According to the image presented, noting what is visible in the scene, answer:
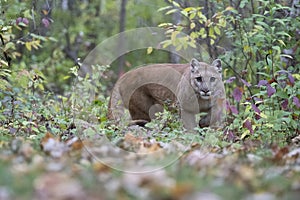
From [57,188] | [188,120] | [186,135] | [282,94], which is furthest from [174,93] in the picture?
[57,188]

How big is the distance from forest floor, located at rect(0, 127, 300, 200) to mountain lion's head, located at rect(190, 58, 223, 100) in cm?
233

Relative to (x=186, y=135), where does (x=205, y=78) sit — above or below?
above

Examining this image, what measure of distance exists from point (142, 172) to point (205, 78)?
4.28 meters

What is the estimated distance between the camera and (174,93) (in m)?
8.88

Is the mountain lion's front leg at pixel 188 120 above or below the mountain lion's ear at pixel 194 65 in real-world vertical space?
below

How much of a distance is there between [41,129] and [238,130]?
8.66 ft

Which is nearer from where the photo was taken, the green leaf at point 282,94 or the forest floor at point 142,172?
the forest floor at point 142,172

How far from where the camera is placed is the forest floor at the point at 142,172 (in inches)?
129

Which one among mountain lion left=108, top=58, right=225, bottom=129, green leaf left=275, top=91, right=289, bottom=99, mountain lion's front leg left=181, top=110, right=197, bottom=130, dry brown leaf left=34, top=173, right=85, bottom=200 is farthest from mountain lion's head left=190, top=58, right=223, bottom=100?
dry brown leaf left=34, top=173, right=85, bottom=200

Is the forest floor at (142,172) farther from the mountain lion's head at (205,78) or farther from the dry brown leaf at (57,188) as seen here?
the mountain lion's head at (205,78)

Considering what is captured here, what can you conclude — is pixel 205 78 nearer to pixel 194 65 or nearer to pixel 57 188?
pixel 194 65

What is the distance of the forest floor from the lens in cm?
327

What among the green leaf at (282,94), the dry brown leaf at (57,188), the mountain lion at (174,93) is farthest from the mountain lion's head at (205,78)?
the dry brown leaf at (57,188)

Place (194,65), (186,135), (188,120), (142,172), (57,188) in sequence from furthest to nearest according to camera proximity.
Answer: (194,65) → (188,120) → (186,135) → (142,172) → (57,188)
